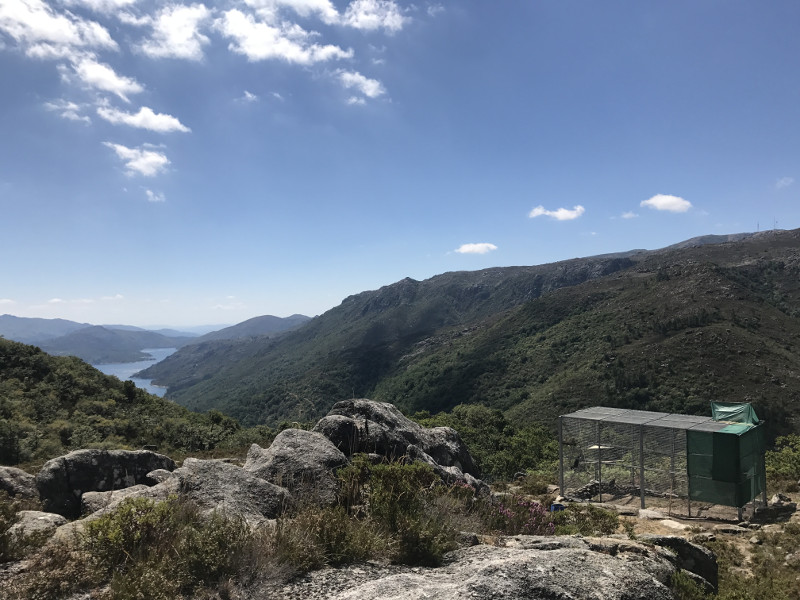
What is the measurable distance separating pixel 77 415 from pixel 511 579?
2836 cm

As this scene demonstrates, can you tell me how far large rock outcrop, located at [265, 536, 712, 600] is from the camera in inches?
121

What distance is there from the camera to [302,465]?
6.63 metres

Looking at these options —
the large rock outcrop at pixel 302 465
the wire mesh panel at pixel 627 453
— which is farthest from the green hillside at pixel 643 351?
the large rock outcrop at pixel 302 465

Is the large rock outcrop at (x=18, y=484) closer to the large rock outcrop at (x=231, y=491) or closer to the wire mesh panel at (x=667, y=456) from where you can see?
the large rock outcrop at (x=231, y=491)

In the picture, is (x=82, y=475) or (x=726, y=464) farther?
(x=726, y=464)

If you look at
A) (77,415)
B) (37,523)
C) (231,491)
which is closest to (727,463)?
(231,491)

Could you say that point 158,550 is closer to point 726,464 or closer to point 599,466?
point 726,464

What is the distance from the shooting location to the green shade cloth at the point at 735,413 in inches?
472

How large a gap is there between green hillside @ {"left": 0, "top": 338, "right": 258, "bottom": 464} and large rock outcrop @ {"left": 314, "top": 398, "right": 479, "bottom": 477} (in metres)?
11.6

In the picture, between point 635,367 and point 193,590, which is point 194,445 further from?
point 635,367

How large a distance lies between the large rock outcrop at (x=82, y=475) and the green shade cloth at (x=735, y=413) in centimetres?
1403

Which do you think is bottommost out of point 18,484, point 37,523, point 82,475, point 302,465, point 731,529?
point 731,529

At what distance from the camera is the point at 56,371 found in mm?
29984

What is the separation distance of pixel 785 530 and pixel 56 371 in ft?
121
